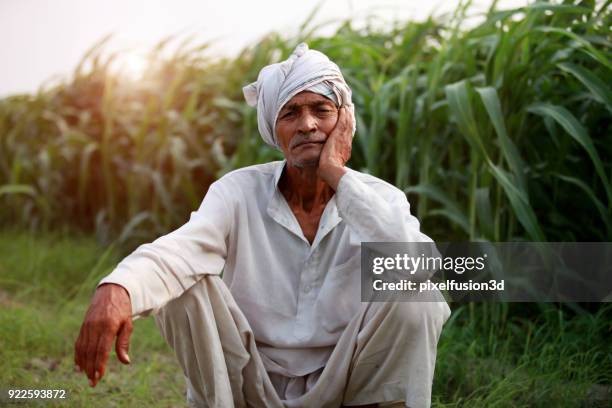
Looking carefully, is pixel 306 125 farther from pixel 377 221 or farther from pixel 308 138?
pixel 377 221

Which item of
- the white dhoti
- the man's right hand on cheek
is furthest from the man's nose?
the man's right hand on cheek

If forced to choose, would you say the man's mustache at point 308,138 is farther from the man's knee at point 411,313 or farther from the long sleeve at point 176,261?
the man's knee at point 411,313

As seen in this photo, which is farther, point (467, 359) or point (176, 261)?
point (467, 359)

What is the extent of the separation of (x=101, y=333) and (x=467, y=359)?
4.91ft

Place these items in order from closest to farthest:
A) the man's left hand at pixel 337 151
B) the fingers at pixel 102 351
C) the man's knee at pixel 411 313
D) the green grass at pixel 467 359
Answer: the fingers at pixel 102 351
the man's knee at pixel 411 313
the man's left hand at pixel 337 151
the green grass at pixel 467 359

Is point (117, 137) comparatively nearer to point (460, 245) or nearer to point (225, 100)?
point (225, 100)

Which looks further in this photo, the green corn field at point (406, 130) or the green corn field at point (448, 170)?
the green corn field at point (406, 130)

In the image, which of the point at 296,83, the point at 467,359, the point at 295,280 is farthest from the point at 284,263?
the point at 467,359

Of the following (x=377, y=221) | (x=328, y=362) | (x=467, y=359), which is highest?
(x=377, y=221)

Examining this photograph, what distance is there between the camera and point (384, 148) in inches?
143

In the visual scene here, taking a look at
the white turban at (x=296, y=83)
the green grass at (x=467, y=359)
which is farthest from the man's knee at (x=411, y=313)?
the white turban at (x=296, y=83)

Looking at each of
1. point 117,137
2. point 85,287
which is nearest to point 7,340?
point 85,287

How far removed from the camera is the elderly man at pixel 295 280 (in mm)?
1870

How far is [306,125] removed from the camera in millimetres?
2049
